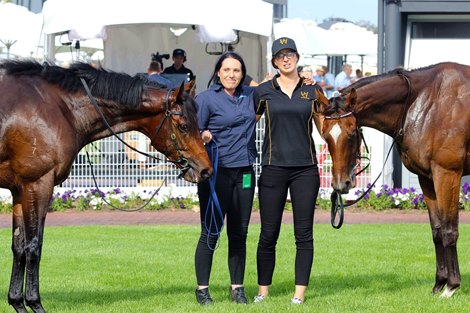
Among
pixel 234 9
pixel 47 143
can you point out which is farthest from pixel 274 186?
pixel 234 9

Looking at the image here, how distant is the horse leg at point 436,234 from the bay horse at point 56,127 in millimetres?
2168

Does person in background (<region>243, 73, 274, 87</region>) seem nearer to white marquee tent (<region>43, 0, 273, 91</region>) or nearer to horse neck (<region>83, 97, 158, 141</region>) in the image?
white marquee tent (<region>43, 0, 273, 91</region>)

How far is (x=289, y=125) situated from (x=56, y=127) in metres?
1.82

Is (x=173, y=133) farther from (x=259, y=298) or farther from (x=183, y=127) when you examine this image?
(x=259, y=298)

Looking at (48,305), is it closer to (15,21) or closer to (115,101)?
(115,101)

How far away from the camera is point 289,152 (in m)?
8.07

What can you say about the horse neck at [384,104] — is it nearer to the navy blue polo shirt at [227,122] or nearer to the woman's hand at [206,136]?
the navy blue polo shirt at [227,122]

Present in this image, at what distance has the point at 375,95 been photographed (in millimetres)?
8445

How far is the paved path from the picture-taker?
13.6 metres

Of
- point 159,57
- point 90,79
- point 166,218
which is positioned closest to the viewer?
point 90,79

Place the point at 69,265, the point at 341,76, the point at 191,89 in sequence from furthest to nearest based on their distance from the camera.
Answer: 1. the point at 341,76
2. the point at 69,265
3. the point at 191,89

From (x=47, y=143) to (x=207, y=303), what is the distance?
182cm

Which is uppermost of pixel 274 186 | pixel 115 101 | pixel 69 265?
pixel 115 101

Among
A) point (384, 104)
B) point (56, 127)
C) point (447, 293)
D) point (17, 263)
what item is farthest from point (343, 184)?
point (17, 263)
